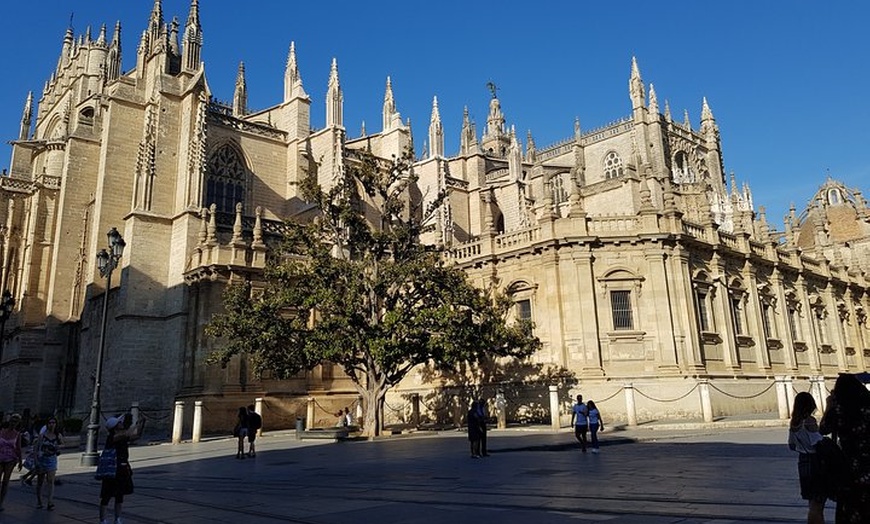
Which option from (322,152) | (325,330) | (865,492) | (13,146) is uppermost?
(13,146)

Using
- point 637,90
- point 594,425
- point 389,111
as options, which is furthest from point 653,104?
point 594,425

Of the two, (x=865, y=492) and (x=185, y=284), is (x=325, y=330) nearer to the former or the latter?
(x=185, y=284)

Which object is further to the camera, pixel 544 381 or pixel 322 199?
pixel 544 381

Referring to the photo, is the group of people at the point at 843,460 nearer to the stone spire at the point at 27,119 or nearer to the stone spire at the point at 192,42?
the stone spire at the point at 192,42

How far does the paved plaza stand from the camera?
694 centimetres

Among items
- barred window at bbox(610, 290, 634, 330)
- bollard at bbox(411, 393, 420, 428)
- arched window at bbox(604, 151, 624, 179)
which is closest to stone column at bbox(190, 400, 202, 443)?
bollard at bbox(411, 393, 420, 428)

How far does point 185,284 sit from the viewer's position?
27.8 metres

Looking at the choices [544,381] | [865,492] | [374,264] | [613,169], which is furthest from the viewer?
[613,169]

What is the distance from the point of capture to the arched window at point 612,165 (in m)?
55.1

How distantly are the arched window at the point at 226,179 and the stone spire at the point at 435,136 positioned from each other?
41.8 ft

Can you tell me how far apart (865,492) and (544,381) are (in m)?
19.9

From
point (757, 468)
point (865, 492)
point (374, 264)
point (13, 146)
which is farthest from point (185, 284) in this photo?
point (865, 492)

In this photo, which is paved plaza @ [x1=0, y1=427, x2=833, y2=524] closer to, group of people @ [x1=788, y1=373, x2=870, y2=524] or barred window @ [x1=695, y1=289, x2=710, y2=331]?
group of people @ [x1=788, y1=373, x2=870, y2=524]

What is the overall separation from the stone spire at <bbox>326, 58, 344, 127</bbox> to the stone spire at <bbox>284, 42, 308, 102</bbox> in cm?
155
